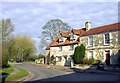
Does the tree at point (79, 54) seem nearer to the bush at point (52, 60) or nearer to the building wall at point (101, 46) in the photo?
the building wall at point (101, 46)

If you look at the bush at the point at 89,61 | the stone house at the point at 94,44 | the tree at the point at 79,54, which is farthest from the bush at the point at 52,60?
the bush at the point at 89,61

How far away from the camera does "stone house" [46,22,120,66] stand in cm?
3962

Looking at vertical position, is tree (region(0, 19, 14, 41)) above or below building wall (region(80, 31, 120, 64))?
above

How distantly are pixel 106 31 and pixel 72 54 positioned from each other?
988cm

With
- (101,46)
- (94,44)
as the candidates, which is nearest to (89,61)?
(101,46)

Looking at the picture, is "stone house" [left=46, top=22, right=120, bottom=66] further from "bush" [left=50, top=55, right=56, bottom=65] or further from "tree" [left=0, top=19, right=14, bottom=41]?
"tree" [left=0, top=19, right=14, bottom=41]

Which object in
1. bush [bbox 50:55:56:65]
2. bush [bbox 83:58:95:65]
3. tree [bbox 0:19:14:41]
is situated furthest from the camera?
tree [bbox 0:19:14:41]

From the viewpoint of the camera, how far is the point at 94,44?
43188mm

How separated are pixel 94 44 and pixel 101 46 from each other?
1.79 meters

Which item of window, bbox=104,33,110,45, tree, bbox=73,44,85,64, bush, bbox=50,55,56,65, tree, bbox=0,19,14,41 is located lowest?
bush, bbox=50,55,56,65

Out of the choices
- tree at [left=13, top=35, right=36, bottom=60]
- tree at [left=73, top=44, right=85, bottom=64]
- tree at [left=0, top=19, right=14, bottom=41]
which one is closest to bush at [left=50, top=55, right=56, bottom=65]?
tree at [left=73, top=44, right=85, bottom=64]

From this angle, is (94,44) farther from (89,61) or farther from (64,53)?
(64,53)

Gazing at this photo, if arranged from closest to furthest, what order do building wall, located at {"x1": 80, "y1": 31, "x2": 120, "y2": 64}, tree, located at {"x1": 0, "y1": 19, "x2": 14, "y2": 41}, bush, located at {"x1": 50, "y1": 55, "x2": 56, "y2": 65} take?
building wall, located at {"x1": 80, "y1": 31, "x2": 120, "y2": 64} < bush, located at {"x1": 50, "y1": 55, "x2": 56, "y2": 65} < tree, located at {"x1": 0, "y1": 19, "x2": 14, "y2": 41}

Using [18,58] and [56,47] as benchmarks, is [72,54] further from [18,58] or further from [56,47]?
[18,58]
